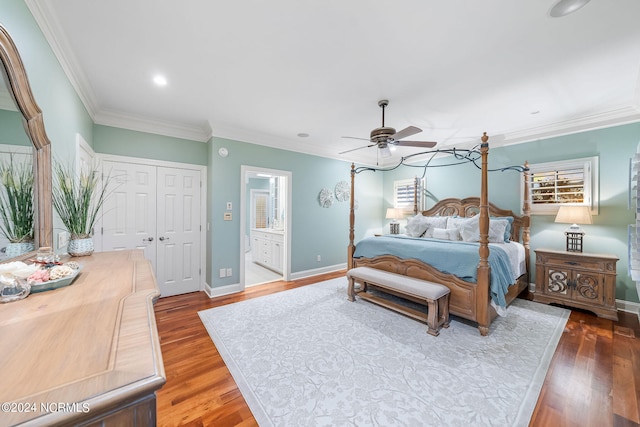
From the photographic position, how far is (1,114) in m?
1.18

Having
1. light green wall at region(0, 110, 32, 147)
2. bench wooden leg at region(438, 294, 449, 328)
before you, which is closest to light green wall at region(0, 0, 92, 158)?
light green wall at region(0, 110, 32, 147)

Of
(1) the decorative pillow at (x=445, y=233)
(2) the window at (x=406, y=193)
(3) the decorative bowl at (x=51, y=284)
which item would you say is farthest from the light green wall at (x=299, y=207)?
(3) the decorative bowl at (x=51, y=284)

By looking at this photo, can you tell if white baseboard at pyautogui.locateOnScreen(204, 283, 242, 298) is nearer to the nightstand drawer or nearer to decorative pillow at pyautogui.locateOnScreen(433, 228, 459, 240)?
decorative pillow at pyautogui.locateOnScreen(433, 228, 459, 240)

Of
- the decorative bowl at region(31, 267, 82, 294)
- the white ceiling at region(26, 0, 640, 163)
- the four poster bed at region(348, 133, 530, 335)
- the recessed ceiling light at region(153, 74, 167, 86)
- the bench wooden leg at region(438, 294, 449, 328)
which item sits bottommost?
the bench wooden leg at region(438, 294, 449, 328)

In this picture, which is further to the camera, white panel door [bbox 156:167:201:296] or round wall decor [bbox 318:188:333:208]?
round wall decor [bbox 318:188:333:208]

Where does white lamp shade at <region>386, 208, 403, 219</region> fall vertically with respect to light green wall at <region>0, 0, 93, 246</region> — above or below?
below

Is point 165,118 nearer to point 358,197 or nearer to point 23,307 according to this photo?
point 23,307

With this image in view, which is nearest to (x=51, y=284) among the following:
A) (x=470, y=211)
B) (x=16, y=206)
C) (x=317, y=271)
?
(x=16, y=206)

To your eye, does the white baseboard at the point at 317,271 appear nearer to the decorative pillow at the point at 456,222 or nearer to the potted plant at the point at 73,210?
the decorative pillow at the point at 456,222

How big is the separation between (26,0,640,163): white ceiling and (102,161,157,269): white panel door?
649 millimetres

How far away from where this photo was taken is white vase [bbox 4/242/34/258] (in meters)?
1.25

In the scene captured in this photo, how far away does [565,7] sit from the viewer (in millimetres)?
1604

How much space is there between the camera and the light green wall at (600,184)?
3.19 metres

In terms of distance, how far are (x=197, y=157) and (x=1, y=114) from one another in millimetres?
2839
